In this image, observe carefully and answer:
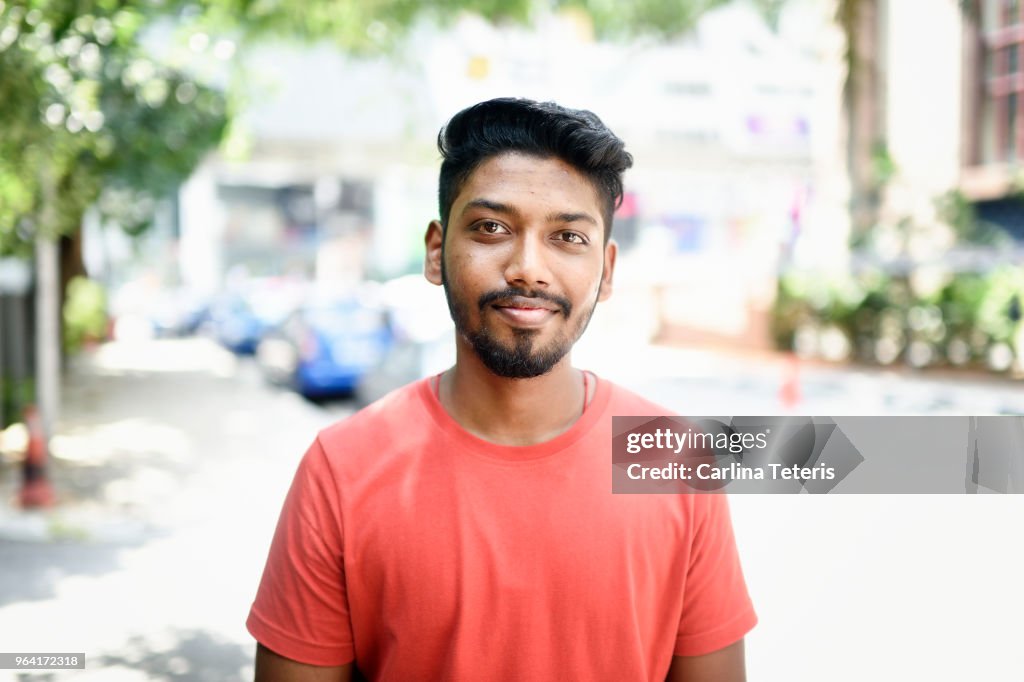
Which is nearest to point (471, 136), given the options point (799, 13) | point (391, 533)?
point (391, 533)

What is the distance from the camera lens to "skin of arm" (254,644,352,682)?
1906 millimetres

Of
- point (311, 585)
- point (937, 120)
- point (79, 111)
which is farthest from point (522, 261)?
point (937, 120)

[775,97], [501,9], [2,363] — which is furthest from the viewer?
[775,97]

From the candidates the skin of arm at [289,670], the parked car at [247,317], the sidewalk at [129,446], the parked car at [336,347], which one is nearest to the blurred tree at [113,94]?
the sidewalk at [129,446]

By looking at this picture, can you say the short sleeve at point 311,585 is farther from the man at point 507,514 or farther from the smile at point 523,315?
the smile at point 523,315

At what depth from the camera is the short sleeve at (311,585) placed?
1.88 metres

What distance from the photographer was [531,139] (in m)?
1.94

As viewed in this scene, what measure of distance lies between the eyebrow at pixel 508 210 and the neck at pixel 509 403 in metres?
0.30

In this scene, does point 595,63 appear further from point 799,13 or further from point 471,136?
point 471,136

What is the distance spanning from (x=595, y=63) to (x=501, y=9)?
92.6ft

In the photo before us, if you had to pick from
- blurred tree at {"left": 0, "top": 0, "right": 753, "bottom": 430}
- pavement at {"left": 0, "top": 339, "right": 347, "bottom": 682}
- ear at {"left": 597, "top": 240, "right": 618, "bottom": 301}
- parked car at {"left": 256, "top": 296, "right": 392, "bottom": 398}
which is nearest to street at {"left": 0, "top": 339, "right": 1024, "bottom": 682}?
pavement at {"left": 0, "top": 339, "right": 347, "bottom": 682}

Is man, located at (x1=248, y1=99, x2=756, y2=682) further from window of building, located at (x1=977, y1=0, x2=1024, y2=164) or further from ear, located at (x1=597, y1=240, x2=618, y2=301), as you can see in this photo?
window of building, located at (x1=977, y1=0, x2=1024, y2=164)

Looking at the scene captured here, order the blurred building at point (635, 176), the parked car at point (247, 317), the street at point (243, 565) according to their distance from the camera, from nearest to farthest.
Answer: the street at point (243, 565) < the parked car at point (247, 317) < the blurred building at point (635, 176)

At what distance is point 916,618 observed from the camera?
16.6 feet
